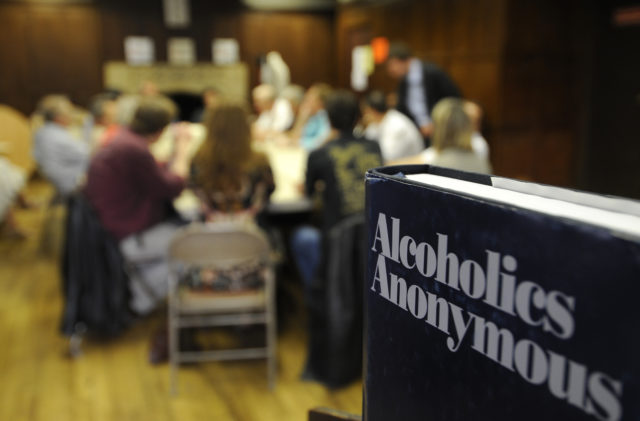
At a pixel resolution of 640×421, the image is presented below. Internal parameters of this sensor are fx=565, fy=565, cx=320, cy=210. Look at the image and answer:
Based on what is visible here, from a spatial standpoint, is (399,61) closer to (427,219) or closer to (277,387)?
(277,387)

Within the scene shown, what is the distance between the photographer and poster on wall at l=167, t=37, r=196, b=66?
9711 mm

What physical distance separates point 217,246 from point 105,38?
26.5ft

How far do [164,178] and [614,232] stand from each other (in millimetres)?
2673

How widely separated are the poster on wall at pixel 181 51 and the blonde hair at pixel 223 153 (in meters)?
7.59

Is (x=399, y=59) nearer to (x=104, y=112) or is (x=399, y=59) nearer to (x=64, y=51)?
(x=104, y=112)

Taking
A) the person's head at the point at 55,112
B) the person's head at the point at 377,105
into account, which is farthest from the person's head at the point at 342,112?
the person's head at the point at 55,112

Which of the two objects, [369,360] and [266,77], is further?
[266,77]

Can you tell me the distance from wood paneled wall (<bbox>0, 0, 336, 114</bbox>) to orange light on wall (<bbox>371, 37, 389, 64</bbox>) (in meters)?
2.01

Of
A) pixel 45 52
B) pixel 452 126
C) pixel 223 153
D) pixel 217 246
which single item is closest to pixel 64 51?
pixel 45 52

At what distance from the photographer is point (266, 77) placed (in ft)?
31.7

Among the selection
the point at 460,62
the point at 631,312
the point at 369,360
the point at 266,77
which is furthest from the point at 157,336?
the point at 266,77

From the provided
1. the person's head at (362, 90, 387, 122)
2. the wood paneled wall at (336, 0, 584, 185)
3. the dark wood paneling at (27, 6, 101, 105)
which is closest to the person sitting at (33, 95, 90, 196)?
the person's head at (362, 90, 387, 122)

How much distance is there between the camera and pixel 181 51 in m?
9.77

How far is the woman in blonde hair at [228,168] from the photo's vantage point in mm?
2725
